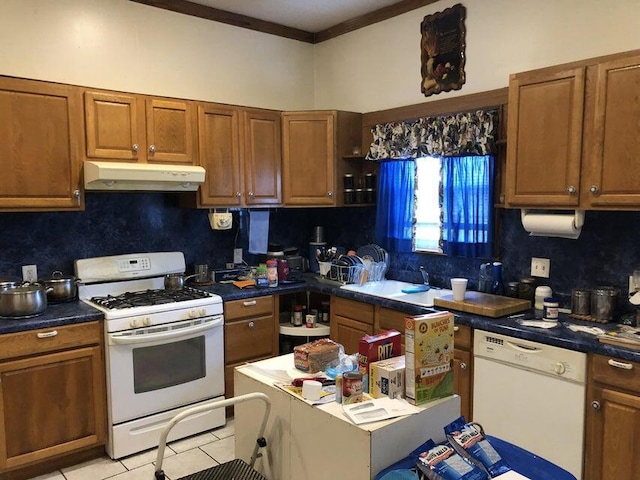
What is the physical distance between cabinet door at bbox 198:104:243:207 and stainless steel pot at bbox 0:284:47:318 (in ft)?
3.97

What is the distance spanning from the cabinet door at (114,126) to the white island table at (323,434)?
6.10 feet

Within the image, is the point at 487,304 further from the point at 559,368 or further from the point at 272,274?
the point at 272,274

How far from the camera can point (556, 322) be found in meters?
2.65

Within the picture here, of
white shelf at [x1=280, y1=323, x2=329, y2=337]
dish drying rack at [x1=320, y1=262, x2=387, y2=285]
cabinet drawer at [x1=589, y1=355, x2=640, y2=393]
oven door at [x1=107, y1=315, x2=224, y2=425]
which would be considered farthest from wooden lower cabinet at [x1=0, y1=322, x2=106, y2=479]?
cabinet drawer at [x1=589, y1=355, x2=640, y2=393]

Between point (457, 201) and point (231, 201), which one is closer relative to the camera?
point (457, 201)

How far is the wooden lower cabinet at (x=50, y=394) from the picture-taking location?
271 cm

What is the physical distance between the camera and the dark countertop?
7.63 ft

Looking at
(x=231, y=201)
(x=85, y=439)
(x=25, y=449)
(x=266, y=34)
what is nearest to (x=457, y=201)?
(x=231, y=201)

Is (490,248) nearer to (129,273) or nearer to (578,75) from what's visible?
(578,75)

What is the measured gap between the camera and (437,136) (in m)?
3.45

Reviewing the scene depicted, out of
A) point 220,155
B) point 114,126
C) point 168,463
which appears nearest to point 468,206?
point 220,155

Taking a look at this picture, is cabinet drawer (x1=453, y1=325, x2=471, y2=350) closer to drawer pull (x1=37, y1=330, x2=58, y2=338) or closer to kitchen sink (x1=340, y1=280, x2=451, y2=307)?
kitchen sink (x1=340, y1=280, x2=451, y2=307)

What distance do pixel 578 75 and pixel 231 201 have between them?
7.59ft

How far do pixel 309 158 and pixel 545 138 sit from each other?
181 cm
